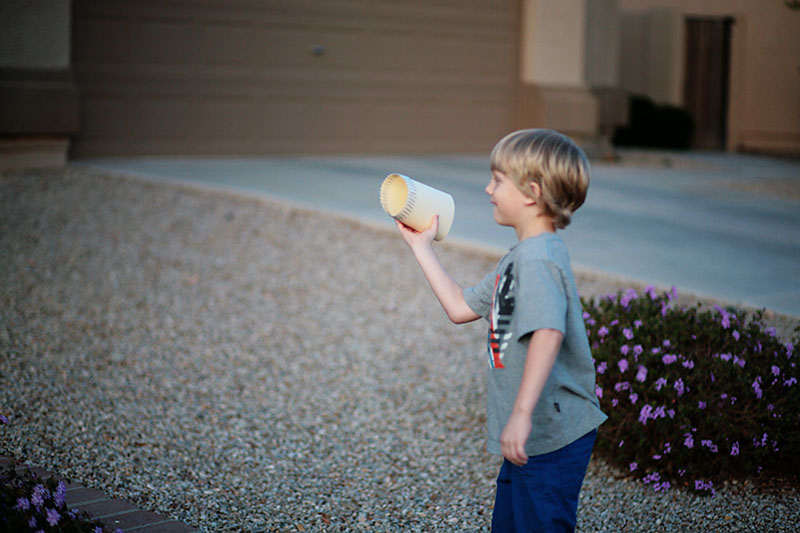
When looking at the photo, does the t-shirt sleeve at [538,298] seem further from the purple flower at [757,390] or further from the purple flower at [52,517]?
the purple flower at [757,390]

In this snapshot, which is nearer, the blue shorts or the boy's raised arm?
the blue shorts

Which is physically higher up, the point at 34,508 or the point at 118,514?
the point at 34,508

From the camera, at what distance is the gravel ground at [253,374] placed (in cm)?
328

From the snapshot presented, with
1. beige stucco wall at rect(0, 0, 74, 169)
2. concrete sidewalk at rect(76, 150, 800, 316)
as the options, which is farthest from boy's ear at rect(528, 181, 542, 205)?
beige stucco wall at rect(0, 0, 74, 169)

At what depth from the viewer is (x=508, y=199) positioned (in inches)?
86.1

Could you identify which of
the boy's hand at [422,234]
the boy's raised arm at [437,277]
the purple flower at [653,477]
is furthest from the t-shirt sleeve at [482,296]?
the purple flower at [653,477]

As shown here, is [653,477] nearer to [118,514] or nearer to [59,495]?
[118,514]

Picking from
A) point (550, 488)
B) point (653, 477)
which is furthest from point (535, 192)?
point (653, 477)

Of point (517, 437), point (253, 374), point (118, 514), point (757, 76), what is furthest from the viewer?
point (757, 76)

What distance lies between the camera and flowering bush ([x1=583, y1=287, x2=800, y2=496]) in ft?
10.8

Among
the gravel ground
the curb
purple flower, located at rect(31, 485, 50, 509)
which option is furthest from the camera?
the gravel ground

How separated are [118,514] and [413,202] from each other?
4.76ft

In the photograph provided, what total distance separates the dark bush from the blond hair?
14290mm

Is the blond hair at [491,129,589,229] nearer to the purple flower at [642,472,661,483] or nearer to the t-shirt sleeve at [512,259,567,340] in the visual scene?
the t-shirt sleeve at [512,259,567,340]
